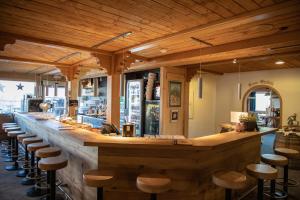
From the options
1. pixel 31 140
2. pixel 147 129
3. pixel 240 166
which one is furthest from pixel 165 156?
pixel 147 129

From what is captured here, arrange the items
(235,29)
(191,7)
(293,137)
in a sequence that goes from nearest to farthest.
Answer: (191,7)
(235,29)
(293,137)

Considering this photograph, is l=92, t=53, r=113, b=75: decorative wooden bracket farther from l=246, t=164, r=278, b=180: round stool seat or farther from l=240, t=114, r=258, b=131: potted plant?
l=246, t=164, r=278, b=180: round stool seat

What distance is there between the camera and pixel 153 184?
205cm

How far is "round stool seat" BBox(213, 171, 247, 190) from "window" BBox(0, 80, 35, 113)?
9127 mm

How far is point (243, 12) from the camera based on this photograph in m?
2.26

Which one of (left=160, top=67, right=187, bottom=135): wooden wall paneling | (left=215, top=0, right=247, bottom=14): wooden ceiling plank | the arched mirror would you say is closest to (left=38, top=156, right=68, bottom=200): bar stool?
(left=215, top=0, right=247, bottom=14): wooden ceiling plank

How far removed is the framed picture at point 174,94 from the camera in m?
5.69

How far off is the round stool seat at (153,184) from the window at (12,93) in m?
8.77

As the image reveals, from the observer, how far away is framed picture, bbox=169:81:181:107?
569cm

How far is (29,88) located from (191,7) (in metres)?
9.60

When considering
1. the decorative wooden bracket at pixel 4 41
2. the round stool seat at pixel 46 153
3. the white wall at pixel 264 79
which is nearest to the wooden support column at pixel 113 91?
the round stool seat at pixel 46 153

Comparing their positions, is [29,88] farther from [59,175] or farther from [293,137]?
[293,137]

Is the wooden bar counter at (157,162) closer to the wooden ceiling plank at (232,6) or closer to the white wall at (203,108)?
the wooden ceiling plank at (232,6)

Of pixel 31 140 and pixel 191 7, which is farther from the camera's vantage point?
pixel 31 140
